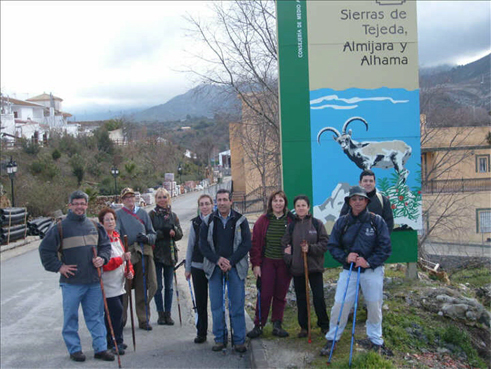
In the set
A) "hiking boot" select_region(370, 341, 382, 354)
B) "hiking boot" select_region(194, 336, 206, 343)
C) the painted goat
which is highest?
the painted goat

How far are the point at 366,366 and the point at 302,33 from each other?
472 cm

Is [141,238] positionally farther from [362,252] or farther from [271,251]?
[362,252]

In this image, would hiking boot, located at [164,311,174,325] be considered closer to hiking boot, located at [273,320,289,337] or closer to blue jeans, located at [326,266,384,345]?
hiking boot, located at [273,320,289,337]

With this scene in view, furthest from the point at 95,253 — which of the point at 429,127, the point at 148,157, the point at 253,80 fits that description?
the point at 148,157

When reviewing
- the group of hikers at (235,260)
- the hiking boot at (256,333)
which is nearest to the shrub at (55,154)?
the group of hikers at (235,260)

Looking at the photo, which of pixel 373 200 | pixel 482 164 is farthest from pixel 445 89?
pixel 482 164

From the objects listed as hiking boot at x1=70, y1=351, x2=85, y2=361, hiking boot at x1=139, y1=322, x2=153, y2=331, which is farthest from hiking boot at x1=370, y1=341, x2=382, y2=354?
hiking boot at x1=70, y1=351, x2=85, y2=361

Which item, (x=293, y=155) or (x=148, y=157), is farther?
(x=148, y=157)

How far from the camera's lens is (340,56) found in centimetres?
711

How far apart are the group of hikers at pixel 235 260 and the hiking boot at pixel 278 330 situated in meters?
0.01

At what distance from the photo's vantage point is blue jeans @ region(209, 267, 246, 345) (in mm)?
5730

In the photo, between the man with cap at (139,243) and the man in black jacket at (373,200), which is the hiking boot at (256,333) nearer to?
the man with cap at (139,243)

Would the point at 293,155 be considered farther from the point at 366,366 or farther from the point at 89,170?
the point at 89,170

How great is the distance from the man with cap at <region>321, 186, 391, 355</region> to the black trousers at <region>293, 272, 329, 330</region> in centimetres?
64
